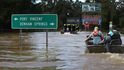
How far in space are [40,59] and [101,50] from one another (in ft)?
14.5

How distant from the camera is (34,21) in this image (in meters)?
19.1

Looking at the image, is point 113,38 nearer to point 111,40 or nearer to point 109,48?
point 111,40

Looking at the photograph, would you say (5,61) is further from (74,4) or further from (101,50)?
(74,4)

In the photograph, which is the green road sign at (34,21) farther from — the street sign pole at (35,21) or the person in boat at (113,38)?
the person in boat at (113,38)

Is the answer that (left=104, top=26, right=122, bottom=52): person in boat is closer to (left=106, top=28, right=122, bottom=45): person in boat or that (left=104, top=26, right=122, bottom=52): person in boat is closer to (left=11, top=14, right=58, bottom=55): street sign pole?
(left=106, top=28, right=122, bottom=45): person in boat

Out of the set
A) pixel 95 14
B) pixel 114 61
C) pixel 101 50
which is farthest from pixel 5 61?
pixel 95 14

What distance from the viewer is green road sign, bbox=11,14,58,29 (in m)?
18.8

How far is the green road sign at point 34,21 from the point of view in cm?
1880

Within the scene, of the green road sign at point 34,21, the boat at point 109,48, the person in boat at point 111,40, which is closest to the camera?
the green road sign at point 34,21

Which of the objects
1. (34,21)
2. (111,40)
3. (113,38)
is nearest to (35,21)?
(34,21)

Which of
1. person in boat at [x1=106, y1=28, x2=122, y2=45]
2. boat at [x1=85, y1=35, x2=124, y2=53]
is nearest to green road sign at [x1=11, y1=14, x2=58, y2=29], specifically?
boat at [x1=85, y1=35, x2=124, y2=53]

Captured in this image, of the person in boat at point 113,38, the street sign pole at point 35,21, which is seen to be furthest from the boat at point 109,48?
the street sign pole at point 35,21

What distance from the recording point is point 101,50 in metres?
22.0

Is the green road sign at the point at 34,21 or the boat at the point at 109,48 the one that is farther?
the boat at the point at 109,48
